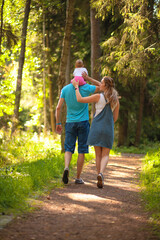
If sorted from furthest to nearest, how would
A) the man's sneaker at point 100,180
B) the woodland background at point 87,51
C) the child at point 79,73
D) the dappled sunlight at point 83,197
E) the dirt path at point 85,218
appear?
the woodland background at point 87,51
the child at point 79,73
the man's sneaker at point 100,180
the dappled sunlight at point 83,197
the dirt path at point 85,218

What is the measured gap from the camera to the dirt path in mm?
3471

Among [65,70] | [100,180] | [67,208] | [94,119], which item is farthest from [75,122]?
[65,70]

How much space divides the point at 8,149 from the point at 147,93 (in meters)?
9.72

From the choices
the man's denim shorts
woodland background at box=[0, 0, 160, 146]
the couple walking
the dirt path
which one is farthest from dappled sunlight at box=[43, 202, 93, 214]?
woodland background at box=[0, 0, 160, 146]

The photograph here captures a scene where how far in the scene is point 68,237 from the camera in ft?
11.2

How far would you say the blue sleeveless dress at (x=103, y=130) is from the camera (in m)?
6.16

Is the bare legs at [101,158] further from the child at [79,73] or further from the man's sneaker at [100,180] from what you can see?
the child at [79,73]

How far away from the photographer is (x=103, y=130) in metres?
6.17

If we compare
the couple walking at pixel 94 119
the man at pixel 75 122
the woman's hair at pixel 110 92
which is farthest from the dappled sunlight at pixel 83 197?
the woman's hair at pixel 110 92

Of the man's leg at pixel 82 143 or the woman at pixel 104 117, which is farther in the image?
the man's leg at pixel 82 143

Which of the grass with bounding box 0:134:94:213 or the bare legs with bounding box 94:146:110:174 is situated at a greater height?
the bare legs with bounding box 94:146:110:174

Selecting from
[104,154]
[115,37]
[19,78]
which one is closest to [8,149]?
[19,78]

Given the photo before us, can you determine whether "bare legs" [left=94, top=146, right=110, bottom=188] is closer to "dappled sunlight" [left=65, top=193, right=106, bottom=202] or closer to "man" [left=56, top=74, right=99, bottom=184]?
"man" [left=56, top=74, right=99, bottom=184]

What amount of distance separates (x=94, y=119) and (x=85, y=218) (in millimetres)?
2562
